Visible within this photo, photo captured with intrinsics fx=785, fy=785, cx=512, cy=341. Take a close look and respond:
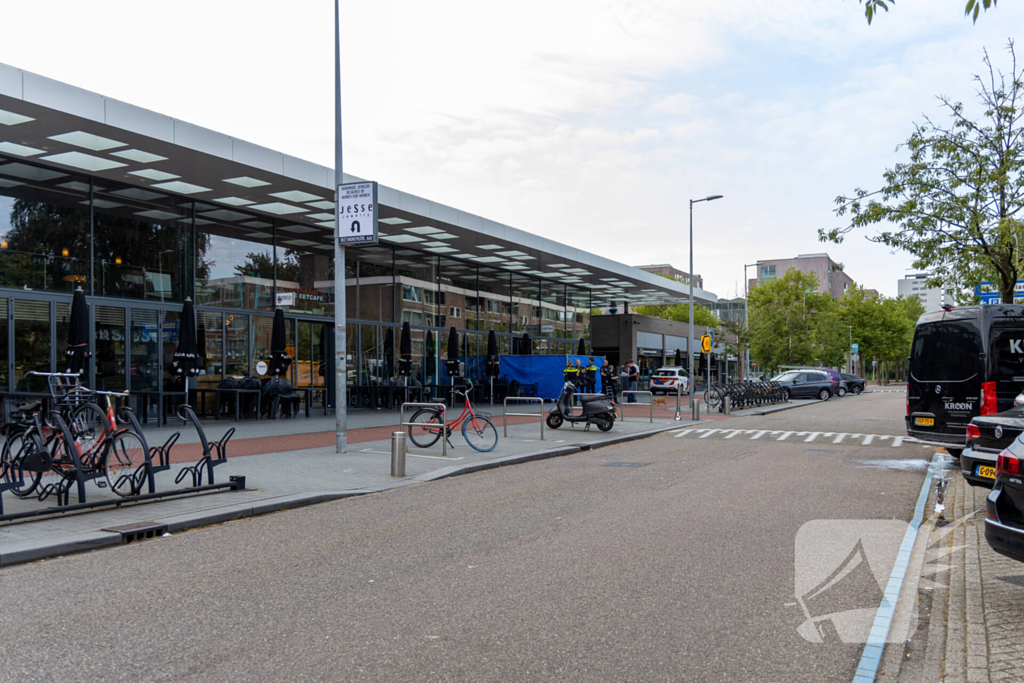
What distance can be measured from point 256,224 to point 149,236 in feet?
11.2

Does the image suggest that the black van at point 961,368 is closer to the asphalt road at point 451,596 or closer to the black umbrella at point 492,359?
the asphalt road at point 451,596

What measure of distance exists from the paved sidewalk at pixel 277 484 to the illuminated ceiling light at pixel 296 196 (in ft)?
19.8

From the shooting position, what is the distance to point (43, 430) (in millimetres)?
8828

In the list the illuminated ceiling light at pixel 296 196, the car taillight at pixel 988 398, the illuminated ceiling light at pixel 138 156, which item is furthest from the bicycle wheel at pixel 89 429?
the car taillight at pixel 988 398

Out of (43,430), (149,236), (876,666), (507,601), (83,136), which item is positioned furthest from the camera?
(149,236)

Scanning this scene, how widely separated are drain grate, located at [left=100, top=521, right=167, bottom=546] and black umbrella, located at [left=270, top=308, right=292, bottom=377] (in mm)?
13820

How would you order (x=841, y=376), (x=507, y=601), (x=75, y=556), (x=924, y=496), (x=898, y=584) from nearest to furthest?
1. (x=507, y=601)
2. (x=898, y=584)
3. (x=75, y=556)
4. (x=924, y=496)
5. (x=841, y=376)

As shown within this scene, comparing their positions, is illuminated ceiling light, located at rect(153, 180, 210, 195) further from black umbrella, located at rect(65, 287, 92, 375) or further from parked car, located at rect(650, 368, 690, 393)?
parked car, located at rect(650, 368, 690, 393)

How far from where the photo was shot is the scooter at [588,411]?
61.4ft

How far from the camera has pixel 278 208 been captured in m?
21.0

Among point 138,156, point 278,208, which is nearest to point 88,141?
point 138,156

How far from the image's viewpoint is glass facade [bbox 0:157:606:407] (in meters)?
16.6

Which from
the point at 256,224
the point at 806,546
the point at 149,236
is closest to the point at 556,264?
the point at 256,224

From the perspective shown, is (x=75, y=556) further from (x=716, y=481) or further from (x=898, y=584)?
(x=716, y=481)
